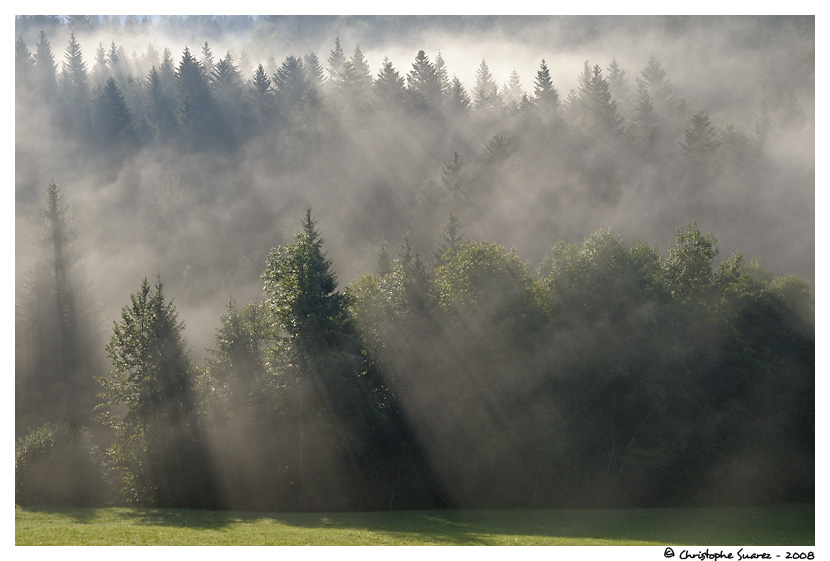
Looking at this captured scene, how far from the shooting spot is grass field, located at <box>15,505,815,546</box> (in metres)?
25.3

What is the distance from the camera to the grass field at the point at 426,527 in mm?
25328

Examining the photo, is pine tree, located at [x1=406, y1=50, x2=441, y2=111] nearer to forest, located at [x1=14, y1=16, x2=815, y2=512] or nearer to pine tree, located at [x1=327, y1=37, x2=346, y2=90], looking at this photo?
forest, located at [x1=14, y1=16, x2=815, y2=512]

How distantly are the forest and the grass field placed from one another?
415 cm

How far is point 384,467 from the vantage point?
41.0m

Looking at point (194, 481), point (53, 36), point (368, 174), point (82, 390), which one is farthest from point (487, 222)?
point (53, 36)

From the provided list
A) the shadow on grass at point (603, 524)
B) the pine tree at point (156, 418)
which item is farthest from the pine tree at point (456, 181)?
the shadow on grass at point (603, 524)

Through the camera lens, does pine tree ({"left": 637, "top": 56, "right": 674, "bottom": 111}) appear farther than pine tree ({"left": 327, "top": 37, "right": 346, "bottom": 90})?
No

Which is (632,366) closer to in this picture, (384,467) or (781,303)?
(781,303)

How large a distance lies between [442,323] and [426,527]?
15688 millimetres

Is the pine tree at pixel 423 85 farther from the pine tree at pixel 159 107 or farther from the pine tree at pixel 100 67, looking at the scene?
the pine tree at pixel 100 67

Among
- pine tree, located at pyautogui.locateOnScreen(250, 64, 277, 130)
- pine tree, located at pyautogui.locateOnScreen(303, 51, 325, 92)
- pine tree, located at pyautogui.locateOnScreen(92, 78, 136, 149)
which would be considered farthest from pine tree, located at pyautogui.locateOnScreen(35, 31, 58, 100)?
pine tree, located at pyautogui.locateOnScreen(303, 51, 325, 92)

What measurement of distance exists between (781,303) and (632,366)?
44.7ft

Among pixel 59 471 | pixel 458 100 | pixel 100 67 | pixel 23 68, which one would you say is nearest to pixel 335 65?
pixel 458 100

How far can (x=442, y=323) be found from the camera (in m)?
44.0
